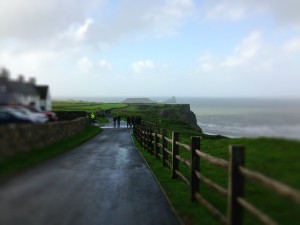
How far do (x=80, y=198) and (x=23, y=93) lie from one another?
17.9ft

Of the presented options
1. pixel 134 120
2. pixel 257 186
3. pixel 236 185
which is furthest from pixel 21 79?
pixel 134 120

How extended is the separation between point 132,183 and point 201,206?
3.63 metres

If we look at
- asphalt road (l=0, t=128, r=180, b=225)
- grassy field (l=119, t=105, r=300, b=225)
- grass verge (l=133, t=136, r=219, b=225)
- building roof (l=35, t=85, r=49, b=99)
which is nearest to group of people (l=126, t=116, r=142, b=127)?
grassy field (l=119, t=105, r=300, b=225)

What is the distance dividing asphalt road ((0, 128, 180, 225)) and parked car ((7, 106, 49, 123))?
2.40 metres

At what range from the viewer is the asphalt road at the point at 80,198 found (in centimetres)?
825

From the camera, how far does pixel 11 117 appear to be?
5.91 metres

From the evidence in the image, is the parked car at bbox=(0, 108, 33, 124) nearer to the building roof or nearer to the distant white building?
the distant white building

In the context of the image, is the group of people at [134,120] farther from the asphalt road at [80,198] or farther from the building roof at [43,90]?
the building roof at [43,90]

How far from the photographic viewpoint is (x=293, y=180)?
10984mm

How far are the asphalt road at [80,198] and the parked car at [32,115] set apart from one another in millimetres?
2397

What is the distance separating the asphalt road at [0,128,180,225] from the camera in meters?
8.25

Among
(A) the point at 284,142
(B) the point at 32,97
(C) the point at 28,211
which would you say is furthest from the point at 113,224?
(A) the point at 284,142

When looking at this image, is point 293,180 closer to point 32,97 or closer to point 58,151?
point 32,97

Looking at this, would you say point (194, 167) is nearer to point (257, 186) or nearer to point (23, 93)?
point (257, 186)
